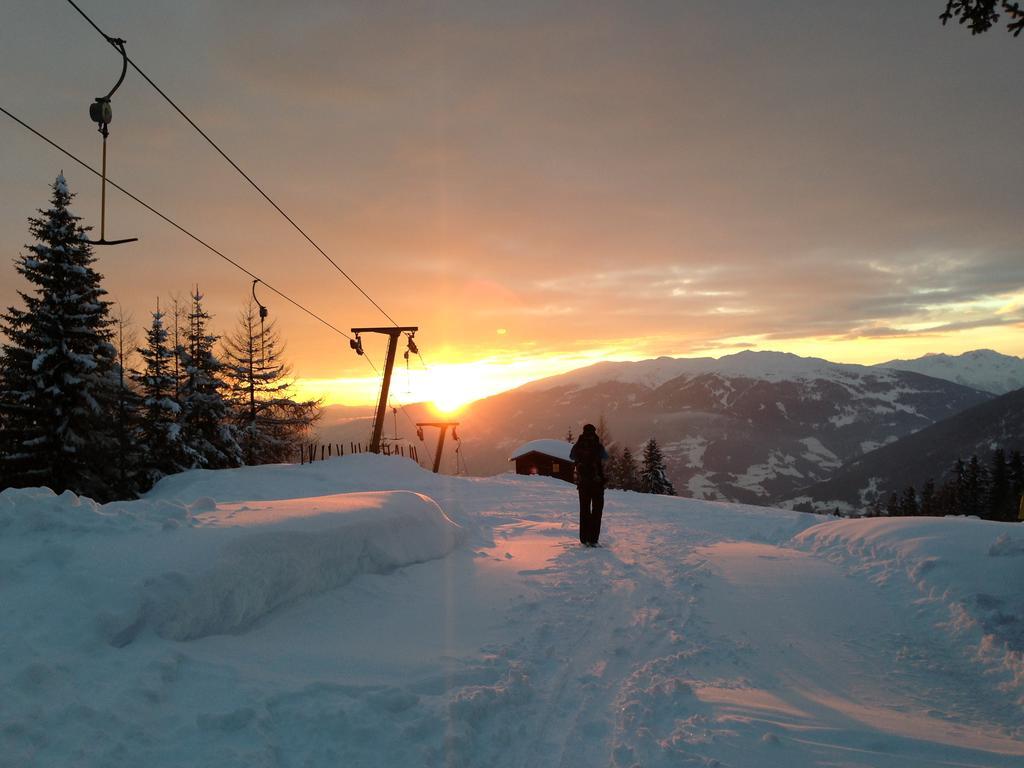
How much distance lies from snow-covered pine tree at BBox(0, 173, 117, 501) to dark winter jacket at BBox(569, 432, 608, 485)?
20.2 m

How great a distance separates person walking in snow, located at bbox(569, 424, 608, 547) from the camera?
11453mm

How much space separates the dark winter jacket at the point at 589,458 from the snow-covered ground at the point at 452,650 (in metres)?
2.80

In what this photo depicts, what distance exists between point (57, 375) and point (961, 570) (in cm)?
2733

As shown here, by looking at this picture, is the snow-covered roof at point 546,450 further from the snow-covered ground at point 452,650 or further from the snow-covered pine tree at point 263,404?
the snow-covered ground at point 452,650

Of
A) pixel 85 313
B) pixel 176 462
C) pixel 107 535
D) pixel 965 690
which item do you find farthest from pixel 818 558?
pixel 176 462

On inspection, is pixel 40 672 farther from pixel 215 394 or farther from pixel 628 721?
pixel 215 394

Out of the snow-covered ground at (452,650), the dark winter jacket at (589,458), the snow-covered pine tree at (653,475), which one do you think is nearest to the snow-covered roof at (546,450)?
the snow-covered pine tree at (653,475)

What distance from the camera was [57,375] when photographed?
22375 millimetres

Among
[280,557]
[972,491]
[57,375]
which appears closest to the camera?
[280,557]

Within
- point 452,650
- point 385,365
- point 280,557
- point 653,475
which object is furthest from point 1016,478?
point 280,557

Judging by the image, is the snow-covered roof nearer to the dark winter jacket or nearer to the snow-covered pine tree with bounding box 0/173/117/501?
the snow-covered pine tree with bounding box 0/173/117/501

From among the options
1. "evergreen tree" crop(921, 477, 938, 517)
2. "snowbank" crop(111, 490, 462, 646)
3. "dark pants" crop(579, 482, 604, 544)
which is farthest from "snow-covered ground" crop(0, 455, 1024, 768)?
"evergreen tree" crop(921, 477, 938, 517)

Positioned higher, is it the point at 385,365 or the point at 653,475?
the point at 385,365

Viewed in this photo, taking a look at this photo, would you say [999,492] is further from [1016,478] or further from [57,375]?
[57,375]
